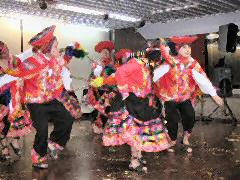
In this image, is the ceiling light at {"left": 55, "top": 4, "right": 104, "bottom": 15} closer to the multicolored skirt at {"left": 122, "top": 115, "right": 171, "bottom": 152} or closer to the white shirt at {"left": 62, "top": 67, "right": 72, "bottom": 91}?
the white shirt at {"left": 62, "top": 67, "right": 72, "bottom": 91}

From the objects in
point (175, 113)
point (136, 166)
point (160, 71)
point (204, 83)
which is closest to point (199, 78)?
point (204, 83)

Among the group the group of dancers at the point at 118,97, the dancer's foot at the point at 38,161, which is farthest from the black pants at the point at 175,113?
the dancer's foot at the point at 38,161

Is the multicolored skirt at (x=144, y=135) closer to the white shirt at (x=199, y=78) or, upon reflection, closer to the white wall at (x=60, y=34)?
the white shirt at (x=199, y=78)

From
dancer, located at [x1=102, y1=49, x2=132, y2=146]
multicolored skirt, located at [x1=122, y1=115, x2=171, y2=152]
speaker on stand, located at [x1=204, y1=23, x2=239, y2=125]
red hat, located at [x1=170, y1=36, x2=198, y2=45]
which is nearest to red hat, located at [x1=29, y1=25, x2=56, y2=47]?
dancer, located at [x1=102, y1=49, x2=132, y2=146]

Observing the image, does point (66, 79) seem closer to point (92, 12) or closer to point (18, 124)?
point (18, 124)

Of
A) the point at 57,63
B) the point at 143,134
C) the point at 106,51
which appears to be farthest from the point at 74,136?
the point at 143,134

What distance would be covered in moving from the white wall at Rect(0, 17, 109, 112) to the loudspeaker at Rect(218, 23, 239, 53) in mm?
3553

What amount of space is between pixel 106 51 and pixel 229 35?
3034 mm

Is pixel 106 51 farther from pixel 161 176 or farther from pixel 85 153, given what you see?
pixel 161 176

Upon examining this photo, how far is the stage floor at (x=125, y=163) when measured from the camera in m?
4.08

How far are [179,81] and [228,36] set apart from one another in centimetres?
354

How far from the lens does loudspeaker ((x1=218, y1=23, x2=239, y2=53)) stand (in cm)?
826

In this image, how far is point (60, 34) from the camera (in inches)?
388

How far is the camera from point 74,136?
7008 millimetres
